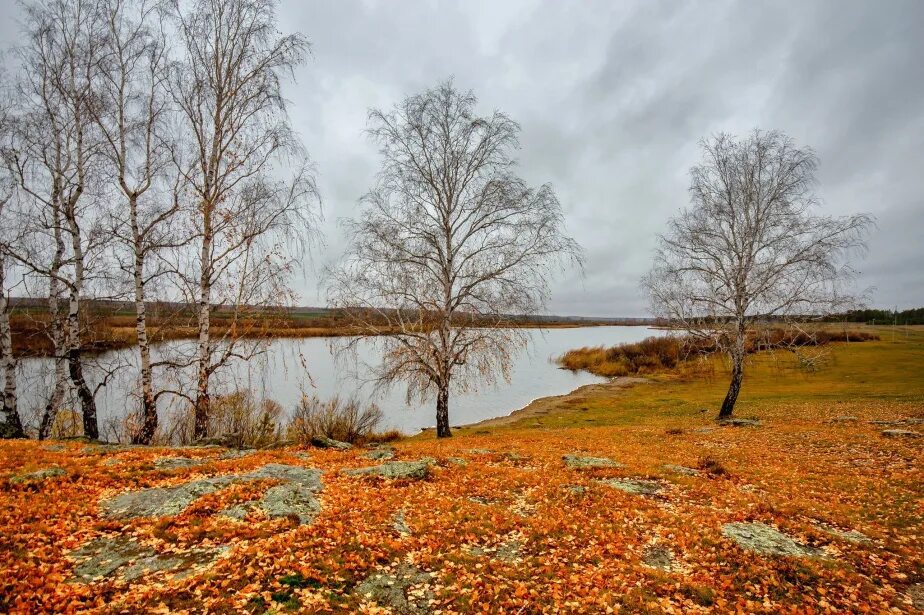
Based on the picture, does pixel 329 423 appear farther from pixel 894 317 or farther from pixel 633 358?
pixel 894 317

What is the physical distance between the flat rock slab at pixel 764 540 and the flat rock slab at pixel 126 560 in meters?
8.53

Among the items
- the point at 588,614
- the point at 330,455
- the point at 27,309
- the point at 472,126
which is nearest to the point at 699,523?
the point at 588,614

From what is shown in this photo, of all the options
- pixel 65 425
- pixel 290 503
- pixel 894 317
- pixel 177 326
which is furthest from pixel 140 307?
pixel 894 317

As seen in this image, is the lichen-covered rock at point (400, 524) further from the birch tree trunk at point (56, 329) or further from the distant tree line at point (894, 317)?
the distant tree line at point (894, 317)

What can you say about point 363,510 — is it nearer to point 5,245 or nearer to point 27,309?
point 5,245

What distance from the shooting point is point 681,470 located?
12336 mm

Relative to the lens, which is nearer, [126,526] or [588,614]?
[588,614]

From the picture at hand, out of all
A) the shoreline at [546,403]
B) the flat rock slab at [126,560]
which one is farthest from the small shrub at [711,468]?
the shoreline at [546,403]

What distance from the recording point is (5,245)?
36.1 feet

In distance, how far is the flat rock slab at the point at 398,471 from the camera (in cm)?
1016

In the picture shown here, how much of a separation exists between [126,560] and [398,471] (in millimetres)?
5639

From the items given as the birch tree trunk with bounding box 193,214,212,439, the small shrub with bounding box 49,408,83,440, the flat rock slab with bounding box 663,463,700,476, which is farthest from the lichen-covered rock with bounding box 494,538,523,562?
the small shrub with bounding box 49,408,83,440

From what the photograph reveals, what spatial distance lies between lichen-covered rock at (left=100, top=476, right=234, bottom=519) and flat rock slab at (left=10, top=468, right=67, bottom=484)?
1.54 meters

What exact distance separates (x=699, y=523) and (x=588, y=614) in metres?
4.04
